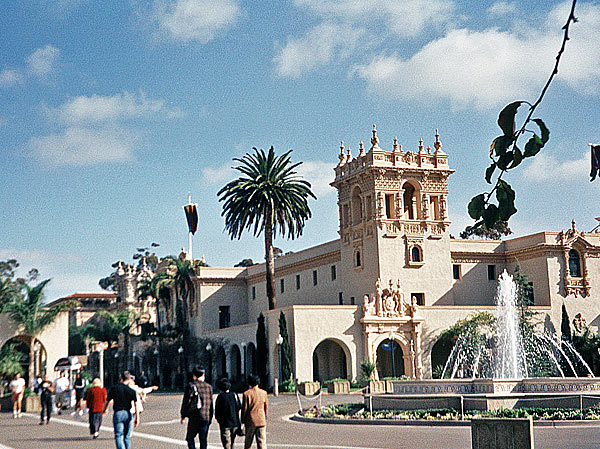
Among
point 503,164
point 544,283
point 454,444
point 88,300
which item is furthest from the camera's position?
point 88,300

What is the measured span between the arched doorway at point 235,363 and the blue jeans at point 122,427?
45695mm

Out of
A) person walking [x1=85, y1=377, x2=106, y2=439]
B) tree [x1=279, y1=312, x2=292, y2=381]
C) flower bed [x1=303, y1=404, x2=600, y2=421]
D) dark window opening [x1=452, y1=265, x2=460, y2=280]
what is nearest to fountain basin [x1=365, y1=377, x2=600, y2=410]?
flower bed [x1=303, y1=404, x2=600, y2=421]

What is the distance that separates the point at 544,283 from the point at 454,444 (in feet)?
136

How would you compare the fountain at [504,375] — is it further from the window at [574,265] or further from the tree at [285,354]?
the tree at [285,354]

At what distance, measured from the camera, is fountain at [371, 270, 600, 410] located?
26688 millimetres

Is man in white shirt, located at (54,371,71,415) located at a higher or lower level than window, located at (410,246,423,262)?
lower

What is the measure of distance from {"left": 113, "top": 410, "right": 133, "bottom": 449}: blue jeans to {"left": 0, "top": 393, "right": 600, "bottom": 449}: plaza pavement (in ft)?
9.39

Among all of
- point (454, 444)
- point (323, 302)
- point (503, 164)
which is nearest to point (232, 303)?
point (323, 302)

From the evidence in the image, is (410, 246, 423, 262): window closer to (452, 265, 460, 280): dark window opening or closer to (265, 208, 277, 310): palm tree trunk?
(452, 265, 460, 280): dark window opening

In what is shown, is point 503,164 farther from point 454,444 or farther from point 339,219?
point 339,219

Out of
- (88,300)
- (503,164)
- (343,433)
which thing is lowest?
(343,433)

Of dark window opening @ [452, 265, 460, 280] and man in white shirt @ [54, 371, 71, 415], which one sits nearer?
man in white shirt @ [54, 371, 71, 415]

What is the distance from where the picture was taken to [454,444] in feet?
61.4

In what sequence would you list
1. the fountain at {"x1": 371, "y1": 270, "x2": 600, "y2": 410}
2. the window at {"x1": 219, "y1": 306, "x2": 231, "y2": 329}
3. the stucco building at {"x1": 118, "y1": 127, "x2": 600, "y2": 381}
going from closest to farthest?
the fountain at {"x1": 371, "y1": 270, "x2": 600, "y2": 410}
the stucco building at {"x1": 118, "y1": 127, "x2": 600, "y2": 381}
the window at {"x1": 219, "y1": 306, "x2": 231, "y2": 329}
